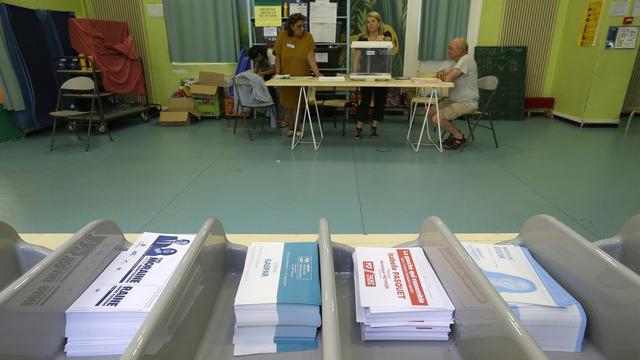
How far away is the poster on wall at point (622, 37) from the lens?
17.9ft

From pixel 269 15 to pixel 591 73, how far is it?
514 centimetres

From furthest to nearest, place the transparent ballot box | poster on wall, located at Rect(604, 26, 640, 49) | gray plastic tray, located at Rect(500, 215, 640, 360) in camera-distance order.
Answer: poster on wall, located at Rect(604, 26, 640, 49) → the transparent ballot box → gray plastic tray, located at Rect(500, 215, 640, 360)

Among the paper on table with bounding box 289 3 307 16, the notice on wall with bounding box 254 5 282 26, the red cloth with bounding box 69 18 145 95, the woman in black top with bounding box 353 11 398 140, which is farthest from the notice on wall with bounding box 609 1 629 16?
the red cloth with bounding box 69 18 145 95

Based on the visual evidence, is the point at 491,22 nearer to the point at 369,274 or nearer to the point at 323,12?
the point at 323,12

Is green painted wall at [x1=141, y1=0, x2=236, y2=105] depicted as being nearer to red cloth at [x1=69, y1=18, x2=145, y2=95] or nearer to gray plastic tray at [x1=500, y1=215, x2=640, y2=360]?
red cloth at [x1=69, y1=18, x2=145, y2=95]

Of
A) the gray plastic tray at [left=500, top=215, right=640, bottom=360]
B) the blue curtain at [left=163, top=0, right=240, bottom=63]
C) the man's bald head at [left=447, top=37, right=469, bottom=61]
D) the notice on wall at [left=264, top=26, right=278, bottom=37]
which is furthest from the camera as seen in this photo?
the blue curtain at [left=163, top=0, right=240, bottom=63]

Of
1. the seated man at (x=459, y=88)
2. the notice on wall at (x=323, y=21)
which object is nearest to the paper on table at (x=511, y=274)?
the seated man at (x=459, y=88)

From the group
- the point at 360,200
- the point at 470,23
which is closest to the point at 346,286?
the point at 360,200

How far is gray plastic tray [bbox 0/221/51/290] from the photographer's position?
2.92ft

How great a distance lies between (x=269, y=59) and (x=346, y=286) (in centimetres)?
603

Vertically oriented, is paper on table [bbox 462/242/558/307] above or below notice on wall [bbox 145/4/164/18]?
below

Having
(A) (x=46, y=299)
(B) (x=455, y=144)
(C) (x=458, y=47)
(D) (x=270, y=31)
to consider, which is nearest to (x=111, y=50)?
(D) (x=270, y=31)

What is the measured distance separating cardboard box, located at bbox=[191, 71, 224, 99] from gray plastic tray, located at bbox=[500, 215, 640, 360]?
6.19 metres

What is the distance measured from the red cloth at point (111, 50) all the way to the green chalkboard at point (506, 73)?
5.85m
